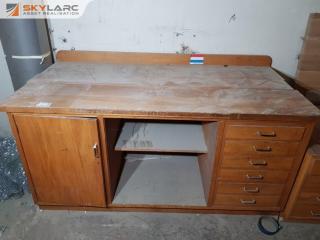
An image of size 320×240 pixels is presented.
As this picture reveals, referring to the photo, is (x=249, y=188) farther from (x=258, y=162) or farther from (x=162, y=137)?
(x=162, y=137)

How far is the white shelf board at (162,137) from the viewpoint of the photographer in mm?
1462

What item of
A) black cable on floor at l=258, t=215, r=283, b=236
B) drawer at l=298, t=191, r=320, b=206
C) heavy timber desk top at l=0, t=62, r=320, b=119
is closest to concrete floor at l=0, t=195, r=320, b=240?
black cable on floor at l=258, t=215, r=283, b=236

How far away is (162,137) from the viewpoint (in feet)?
5.17

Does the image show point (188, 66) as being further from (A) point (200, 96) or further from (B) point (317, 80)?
(B) point (317, 80)

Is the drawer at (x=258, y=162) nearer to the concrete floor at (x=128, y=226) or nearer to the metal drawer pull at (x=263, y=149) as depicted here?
the metal drawer pull at (x=263, y=149)

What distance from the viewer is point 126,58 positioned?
1789 millimetres

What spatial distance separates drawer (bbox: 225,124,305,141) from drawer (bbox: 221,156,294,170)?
13 cm

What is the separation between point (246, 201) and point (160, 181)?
22.3 inches

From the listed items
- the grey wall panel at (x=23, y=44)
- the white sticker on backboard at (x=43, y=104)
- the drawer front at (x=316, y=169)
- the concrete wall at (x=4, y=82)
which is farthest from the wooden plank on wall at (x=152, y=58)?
the drawer front at (x=316, y=169)

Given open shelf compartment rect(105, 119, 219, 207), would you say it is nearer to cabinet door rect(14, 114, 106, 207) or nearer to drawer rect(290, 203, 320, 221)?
cabinet door rect(14, 114, 106, 207)

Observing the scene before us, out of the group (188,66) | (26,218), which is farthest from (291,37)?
(26,218)

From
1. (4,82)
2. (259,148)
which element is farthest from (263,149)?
(4,82)

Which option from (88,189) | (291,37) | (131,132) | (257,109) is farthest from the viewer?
(291,37)

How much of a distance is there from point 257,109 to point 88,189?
1.02 metres
